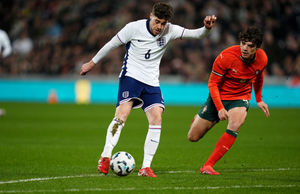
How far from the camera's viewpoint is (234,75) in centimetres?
798

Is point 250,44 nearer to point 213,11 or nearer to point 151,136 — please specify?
point 151,136

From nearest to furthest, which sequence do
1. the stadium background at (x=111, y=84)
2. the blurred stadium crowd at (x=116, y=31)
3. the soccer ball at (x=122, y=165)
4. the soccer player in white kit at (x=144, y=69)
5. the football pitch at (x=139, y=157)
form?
the football pitch at (x=139, y=157)
the soccer ball at (x=122, y=165)
the soccer player in white kit at (x=144, y=69)
the stadium background at (x=111, y=84)
the blurred stadium crowd at (x=116, y=31)

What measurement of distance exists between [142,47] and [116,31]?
1749 centimetres

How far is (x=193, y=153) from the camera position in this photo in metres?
10.3

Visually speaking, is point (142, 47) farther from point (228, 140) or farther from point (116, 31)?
point (116, 31)

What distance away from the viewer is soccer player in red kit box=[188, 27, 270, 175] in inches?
296

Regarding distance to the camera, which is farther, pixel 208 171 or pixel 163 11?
pixel 208 171

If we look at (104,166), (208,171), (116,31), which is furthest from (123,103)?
(116,31)

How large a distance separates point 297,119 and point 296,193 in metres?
12.7

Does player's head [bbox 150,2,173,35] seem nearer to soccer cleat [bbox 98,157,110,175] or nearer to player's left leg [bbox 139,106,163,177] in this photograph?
player's left leg [bbox 139,106,163,177]

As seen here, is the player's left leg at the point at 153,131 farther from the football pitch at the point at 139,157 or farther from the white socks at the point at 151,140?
the football pitch at the point at 139,157

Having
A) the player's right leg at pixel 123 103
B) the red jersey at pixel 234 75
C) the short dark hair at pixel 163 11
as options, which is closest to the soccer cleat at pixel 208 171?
the red jersey at pixel 234 75

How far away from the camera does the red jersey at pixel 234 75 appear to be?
775 centimetres

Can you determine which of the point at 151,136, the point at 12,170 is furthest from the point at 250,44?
the point at 12,170
